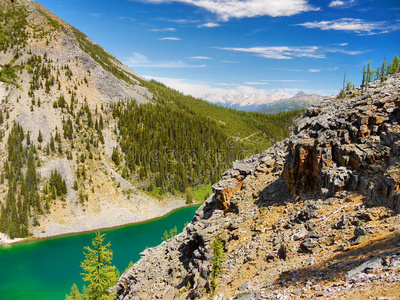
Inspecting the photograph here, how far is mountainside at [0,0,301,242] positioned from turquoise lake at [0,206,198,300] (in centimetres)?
696

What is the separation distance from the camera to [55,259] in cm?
6806

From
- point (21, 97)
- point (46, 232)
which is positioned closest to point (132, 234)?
point (46, 232)

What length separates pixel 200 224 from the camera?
1075 inches

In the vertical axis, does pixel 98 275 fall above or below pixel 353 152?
below

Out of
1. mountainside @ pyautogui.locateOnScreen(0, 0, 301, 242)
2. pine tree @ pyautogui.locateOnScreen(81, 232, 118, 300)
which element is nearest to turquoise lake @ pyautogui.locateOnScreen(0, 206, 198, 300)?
mountainside @ pyautogui.locateOnScreen(0, 0, 301, 242)

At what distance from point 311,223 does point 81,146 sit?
107521 mm

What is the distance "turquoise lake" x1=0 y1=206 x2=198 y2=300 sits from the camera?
54969mm

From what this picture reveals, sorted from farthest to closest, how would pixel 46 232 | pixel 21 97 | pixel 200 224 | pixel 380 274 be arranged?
1. pixel 21 97
2. pixel 46 232
3. pixel 200 224
4. pixel 380 274

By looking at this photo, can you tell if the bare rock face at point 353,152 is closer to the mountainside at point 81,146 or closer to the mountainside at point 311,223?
the mountainside at point 311,223

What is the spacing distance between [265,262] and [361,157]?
10251 millimetres

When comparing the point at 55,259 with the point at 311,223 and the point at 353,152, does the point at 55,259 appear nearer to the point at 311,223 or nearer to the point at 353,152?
the point at 311,223

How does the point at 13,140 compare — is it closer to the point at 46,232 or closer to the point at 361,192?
the point at 46,232

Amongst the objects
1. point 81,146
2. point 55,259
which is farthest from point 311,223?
point 81,146

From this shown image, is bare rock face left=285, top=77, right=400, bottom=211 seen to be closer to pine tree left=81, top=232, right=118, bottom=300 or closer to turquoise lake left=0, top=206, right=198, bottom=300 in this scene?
pine tree left=81, top=232, right=118, bottom=300
